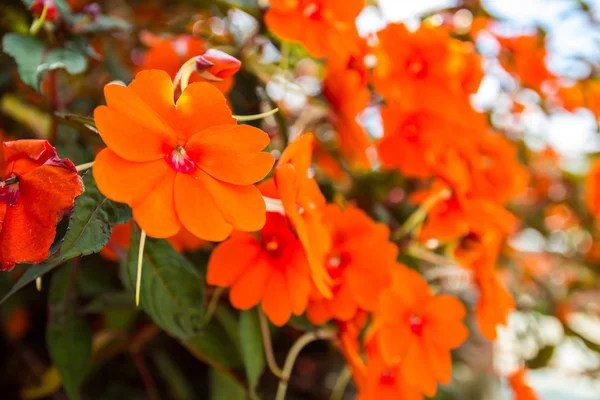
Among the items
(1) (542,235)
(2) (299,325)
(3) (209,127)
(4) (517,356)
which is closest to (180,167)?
(3) (209,127)

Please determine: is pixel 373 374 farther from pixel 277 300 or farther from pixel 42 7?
pixel 42 7

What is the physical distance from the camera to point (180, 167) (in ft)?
0.89

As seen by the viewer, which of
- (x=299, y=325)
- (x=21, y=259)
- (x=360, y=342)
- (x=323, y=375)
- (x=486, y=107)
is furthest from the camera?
(x=486, y=107)

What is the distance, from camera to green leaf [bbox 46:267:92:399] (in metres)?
0.43

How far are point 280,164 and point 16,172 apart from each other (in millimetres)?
139

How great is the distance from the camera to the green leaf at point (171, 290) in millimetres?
→ 353

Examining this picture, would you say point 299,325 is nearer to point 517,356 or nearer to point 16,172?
point 16,172

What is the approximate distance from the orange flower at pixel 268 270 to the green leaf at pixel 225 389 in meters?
0.16

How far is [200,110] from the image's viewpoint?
26cm

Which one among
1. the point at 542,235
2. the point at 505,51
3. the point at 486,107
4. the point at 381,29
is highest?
the point at 381,29

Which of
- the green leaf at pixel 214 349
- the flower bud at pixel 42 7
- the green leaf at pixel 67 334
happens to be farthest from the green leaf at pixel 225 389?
the flower bud at pixel 42 7

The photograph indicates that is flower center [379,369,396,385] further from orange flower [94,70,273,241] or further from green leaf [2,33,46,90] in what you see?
green leaf [2,33,46,90]

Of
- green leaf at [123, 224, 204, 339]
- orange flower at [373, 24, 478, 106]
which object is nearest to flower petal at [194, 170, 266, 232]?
green leaf at [123, 224, 204, 339]

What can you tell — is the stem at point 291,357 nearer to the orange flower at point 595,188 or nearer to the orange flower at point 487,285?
the orange flower at point 487,285
